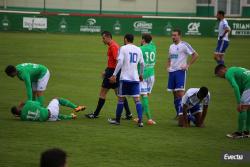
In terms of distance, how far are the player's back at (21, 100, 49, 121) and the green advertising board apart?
29.1m

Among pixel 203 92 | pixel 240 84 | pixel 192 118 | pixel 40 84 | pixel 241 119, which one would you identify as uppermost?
pixel 240 84

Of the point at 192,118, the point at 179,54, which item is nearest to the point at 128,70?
the point at 192,118

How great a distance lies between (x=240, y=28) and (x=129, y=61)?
31782 millimetres

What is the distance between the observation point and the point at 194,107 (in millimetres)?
15422

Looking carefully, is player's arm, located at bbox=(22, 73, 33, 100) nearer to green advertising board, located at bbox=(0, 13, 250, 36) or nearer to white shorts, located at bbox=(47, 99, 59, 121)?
white shorts, located at bbox=(47, 99, 59, 121)

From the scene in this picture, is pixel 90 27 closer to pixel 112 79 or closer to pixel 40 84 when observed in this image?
pixel 40 84

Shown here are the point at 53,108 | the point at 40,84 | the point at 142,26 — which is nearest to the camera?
the point at 53,108

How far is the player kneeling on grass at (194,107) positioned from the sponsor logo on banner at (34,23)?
97.8 feet

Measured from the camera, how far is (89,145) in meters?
13.3

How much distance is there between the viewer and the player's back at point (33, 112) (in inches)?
597

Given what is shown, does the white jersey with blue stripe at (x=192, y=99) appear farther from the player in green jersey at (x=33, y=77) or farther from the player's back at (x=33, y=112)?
the player in green jersey at (x=33, y=77)

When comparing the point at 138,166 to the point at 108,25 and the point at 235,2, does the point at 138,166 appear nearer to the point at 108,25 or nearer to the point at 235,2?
the point at 108,25

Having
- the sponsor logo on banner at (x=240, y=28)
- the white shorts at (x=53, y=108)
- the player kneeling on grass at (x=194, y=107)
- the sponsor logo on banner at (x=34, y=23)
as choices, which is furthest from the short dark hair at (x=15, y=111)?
the sponsor logo on banner at (x=240, y=28)

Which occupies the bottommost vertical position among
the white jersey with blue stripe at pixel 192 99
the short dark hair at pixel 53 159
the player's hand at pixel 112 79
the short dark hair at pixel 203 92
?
the white jersey with blue stripe at pixel 192 99
